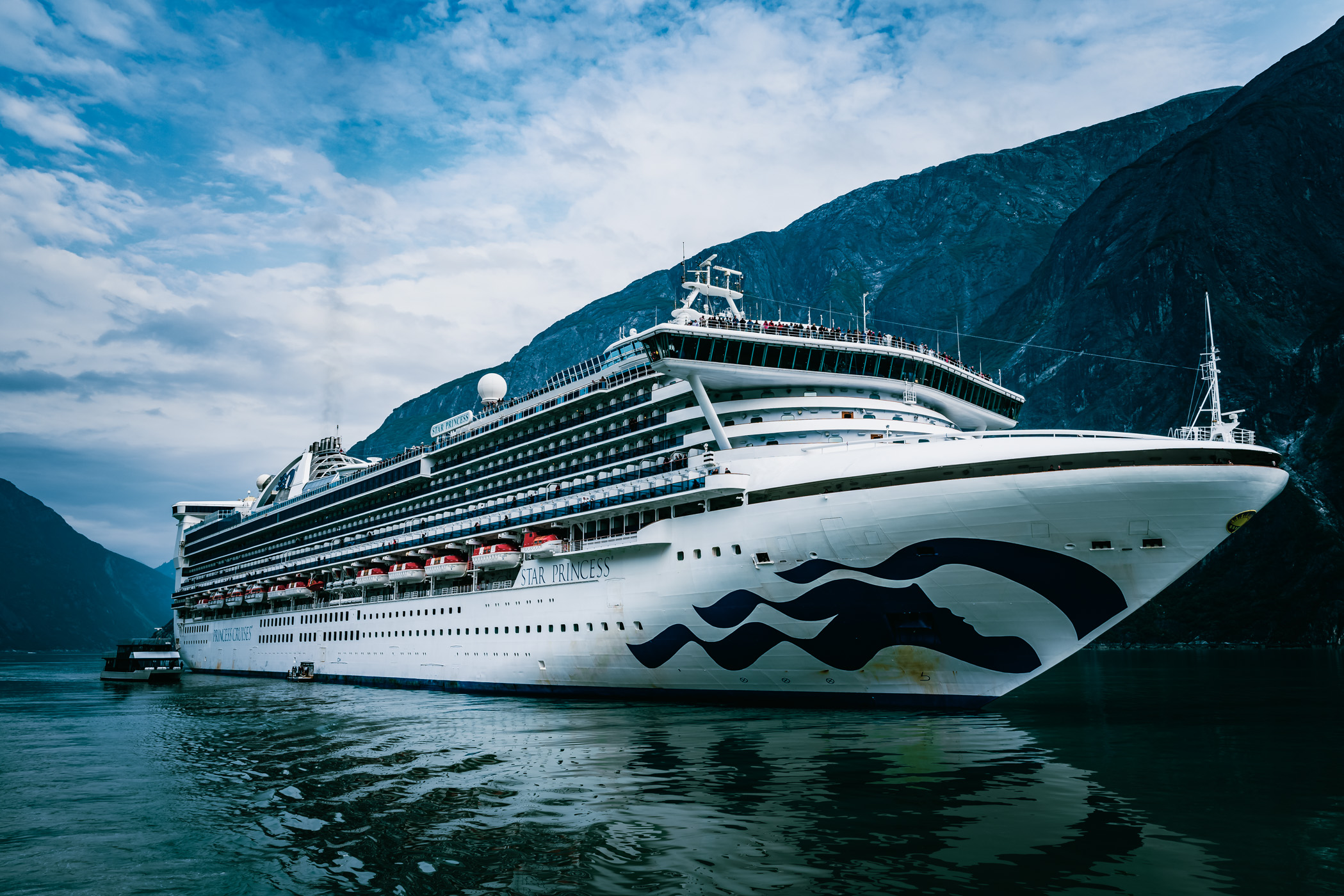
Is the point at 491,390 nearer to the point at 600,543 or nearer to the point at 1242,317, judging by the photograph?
the point at 600,543

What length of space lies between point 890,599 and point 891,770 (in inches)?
312

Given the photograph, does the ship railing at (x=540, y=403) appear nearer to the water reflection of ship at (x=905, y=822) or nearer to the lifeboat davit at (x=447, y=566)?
the lifeboat davit at (x=447, y=566)

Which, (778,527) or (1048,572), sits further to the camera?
(778,527)

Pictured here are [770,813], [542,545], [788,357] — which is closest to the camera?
[770,813]

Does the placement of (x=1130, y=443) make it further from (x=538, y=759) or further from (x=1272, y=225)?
(x=1272, y=225)

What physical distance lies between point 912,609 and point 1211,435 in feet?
29.5

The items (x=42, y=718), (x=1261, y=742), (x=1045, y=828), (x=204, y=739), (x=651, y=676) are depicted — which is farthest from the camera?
(x=42, y=718)

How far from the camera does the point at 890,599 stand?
23.6 meters

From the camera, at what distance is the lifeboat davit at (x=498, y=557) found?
115ft

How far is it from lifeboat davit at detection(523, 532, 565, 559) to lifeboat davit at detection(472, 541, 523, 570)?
74 cm

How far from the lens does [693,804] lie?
14.0 meters

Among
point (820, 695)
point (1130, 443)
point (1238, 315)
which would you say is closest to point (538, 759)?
point (820, 695)

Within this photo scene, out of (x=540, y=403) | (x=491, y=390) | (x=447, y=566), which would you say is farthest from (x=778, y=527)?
(x=491, y=390)

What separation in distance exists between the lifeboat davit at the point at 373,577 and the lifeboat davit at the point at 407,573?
212 centimetres
